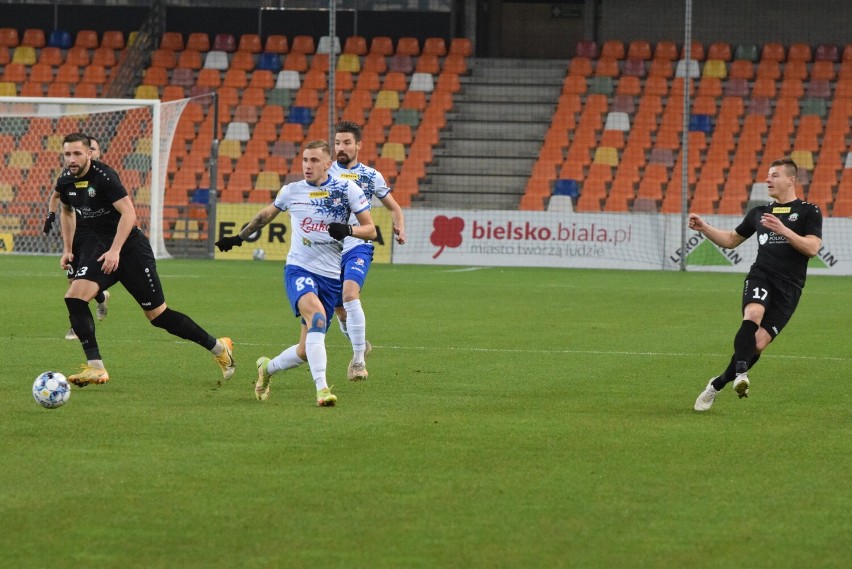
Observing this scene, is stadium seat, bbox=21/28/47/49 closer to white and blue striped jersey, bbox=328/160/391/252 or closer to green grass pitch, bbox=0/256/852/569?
green grass pitch, bbox=0/256/852/569

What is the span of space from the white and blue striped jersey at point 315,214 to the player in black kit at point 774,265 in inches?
93.9

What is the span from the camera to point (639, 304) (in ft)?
64.0

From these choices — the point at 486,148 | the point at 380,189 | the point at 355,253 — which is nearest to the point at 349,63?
the point at 486,148

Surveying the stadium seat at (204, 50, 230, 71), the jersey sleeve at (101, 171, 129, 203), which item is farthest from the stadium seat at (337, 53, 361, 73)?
the jersey sleeve at (101, 171, 129, 203)

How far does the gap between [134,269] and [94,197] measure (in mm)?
624

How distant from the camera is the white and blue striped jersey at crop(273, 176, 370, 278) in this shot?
1008 cm

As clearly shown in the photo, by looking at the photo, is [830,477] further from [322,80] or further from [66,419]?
[322,80]

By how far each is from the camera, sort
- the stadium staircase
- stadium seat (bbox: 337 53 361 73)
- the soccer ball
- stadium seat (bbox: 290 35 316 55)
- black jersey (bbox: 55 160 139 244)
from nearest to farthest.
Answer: the soccer ball → black jersey (bbox: 55 160 139 244) → the stadium staircase → stadium seat (bbox: 337 53 361 73) → stadium seat (bbox: 290 35 316 55)

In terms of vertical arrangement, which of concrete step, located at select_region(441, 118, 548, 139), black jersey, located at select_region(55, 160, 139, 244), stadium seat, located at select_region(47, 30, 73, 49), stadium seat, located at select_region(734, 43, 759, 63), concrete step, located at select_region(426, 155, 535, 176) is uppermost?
black jersey, located at select_region(55, 160, 139, 244)

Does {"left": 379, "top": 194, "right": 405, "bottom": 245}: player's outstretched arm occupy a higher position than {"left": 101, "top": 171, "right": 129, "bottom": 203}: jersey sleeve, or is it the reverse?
{"left": 101, "top": 171, "right": 129, "bottom": 203}: jersey sleeve

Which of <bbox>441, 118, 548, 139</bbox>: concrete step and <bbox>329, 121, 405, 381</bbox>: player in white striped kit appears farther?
<bbox>441, 118, 548, 139</bbox>: concrete step

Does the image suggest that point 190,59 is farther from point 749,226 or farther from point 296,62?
point 749,226

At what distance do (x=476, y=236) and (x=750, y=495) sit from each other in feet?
70.8

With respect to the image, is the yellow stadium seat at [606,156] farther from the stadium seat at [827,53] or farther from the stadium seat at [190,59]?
the stadium seat at [190,59]
